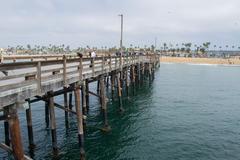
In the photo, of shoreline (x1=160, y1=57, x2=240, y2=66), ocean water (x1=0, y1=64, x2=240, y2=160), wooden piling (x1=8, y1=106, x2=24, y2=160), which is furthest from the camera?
shoreline (x1=160, y1=57, x2=240, y2=66)

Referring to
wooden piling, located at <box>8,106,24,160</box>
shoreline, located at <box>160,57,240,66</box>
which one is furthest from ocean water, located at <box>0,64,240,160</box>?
shoreline, located at <box>160,57,240,66</box>

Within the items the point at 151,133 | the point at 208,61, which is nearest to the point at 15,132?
the point at 151,133

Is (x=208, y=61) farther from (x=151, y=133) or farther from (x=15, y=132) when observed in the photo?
(x=15, y=132)

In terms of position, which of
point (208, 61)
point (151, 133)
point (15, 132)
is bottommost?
point (208, 61)

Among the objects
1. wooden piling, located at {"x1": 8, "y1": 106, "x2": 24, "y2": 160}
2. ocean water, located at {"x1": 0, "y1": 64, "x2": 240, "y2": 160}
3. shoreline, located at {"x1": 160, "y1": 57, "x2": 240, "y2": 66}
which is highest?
wooden piling, located at {"x1": 8, "y1": 106, "x2": 24, "y2": 160}

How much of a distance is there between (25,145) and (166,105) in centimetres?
1757

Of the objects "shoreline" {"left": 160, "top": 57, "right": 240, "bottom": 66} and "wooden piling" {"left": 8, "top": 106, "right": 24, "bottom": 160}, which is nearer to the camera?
"wooden piling" {"left": 8, "top": 106, "right": 24, "bottom": 160}

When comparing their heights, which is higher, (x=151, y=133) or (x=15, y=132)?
(x=15, y=132)

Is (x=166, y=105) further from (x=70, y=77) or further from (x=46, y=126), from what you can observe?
(x=70, y=77)

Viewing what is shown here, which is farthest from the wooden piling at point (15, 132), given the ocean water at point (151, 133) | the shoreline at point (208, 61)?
the shoreline at point (208, 61)

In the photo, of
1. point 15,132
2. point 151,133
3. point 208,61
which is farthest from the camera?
point 208,61

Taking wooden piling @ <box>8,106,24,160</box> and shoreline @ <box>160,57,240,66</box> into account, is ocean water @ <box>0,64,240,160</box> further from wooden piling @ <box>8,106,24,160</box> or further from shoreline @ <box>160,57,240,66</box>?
shoreline @ <box>160,57,240,66</box>

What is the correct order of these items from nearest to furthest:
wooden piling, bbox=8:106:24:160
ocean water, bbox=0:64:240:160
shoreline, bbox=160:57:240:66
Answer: wooden piling, bbox=8:106:24:160 → ocean water, bbox=0:64:240:160 → shoreline, bbox=160:57:240:66

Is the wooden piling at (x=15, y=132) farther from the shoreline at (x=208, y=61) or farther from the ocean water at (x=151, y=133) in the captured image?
the shoreline at (x=208, y=61)
